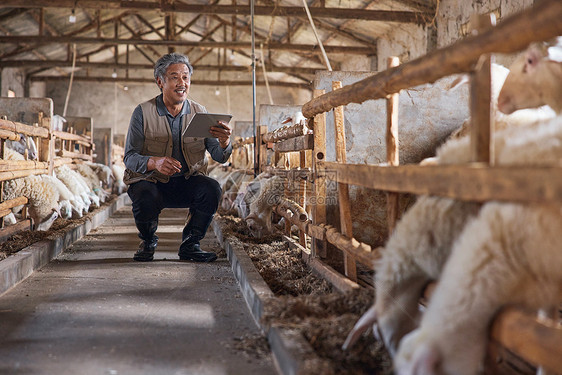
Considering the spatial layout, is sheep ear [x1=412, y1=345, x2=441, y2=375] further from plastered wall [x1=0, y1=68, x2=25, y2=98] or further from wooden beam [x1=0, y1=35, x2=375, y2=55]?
plastered wall [x1=0, y1=68, x2=25, y2=98]

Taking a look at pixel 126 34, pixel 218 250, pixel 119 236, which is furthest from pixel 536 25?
pixel 126 34

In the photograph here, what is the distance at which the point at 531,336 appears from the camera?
1.25 metres

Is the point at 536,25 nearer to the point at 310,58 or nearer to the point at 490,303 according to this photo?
the point at 490,303

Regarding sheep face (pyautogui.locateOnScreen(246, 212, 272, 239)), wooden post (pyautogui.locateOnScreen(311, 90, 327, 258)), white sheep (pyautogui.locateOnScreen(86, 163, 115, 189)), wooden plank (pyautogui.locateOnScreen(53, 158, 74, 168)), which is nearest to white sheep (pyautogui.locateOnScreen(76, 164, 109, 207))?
wooden plank (pyautogui.locateOnScreen(53, 158, 74, 168))

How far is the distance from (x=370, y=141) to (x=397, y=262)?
7.54 ft

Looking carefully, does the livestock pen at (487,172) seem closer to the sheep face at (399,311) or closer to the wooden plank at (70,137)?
the sheep face at (399,311)

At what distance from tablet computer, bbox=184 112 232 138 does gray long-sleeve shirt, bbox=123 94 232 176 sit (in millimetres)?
309

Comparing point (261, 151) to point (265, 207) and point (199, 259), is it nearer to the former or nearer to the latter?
point (265, 207)

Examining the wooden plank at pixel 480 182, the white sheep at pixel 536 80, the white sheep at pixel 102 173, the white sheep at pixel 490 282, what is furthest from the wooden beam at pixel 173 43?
the white sheep at pixel 490 282

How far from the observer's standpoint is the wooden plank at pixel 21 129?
454cm

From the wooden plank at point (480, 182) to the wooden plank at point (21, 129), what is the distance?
373 cm

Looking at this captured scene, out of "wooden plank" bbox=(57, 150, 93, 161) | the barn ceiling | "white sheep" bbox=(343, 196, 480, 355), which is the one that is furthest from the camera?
the barn ceiling

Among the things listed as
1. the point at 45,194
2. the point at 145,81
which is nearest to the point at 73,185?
the point at 45,194

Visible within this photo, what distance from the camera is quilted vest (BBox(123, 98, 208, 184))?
4312 millimetres
